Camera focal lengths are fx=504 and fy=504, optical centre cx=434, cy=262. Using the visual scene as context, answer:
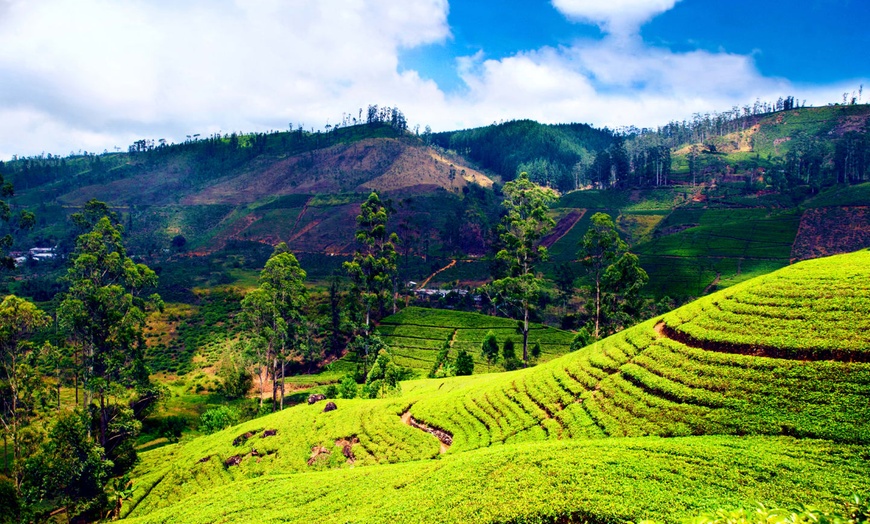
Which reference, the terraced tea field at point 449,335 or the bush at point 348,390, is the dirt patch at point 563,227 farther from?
the bush at point 348,390

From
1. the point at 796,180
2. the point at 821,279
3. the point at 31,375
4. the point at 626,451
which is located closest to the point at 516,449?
the point at 626,451

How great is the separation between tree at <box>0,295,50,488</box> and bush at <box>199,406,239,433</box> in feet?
35.3

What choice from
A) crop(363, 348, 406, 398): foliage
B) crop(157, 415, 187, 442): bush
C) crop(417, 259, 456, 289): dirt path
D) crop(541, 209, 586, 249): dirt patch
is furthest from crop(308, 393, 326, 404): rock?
crop(541, 209, 586, 249): dirt patch

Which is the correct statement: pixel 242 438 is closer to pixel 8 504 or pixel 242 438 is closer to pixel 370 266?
pixel 8 504

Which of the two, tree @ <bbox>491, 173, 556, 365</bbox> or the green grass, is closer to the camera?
the green grass

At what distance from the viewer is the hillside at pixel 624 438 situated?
15.4 m

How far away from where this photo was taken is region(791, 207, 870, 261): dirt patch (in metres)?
84.5

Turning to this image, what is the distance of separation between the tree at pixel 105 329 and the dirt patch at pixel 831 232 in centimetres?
9218

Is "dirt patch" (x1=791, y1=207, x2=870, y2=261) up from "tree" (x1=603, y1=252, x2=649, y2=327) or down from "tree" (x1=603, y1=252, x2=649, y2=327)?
up

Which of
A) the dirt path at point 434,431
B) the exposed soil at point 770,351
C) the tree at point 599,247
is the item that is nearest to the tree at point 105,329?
the dirt path at point 434,431

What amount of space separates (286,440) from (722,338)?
23.9 metres

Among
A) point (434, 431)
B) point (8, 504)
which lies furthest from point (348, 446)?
point (8, 504)

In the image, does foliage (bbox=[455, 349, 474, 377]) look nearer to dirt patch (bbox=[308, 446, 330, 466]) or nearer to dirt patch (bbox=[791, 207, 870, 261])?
dirt patch (bbox=[308, 446, 330, 466])

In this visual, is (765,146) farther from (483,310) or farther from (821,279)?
(821,279)
